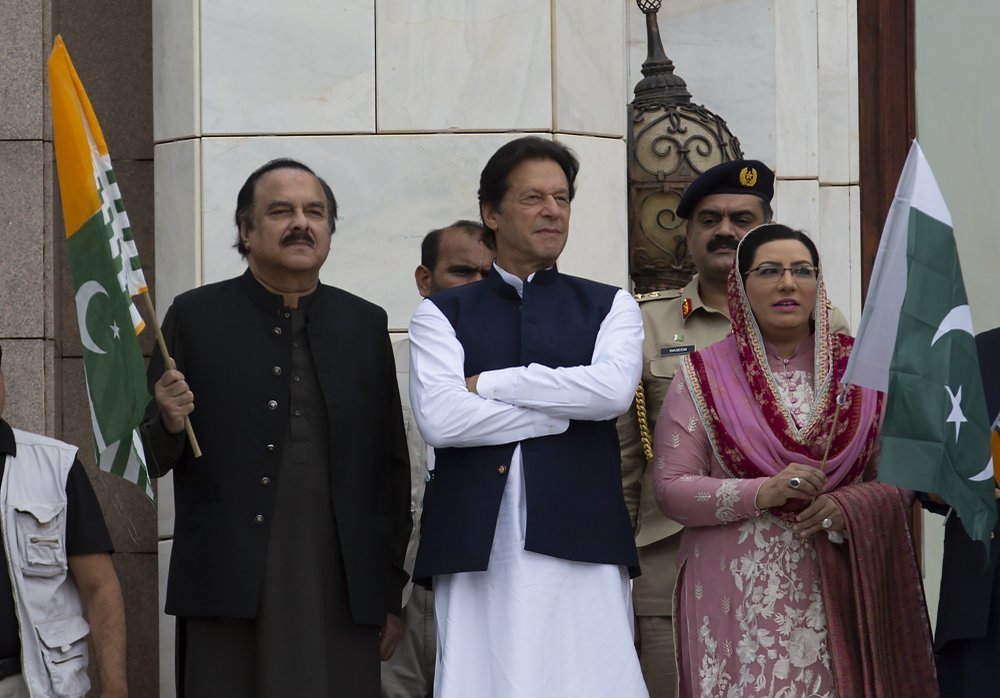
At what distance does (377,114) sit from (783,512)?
265cm

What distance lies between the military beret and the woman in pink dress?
535mm

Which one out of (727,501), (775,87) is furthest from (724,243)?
(775,87)

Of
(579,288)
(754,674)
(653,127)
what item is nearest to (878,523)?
(754,674)

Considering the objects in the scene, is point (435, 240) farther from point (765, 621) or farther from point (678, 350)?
point (765, 621)

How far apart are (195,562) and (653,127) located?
10.1 ft

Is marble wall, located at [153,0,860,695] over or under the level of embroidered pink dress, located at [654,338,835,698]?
over

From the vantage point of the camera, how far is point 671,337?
594 cm

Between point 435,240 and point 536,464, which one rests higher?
point 435,240

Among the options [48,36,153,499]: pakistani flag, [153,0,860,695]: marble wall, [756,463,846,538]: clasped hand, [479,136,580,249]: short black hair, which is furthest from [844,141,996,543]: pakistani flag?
[153,0,860,695]: marble wall

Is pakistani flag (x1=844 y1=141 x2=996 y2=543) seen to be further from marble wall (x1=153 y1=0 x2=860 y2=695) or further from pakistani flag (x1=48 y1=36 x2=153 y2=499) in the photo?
marble wall (x1=153 y1=0 x2=860 y2=695)

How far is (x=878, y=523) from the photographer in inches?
204

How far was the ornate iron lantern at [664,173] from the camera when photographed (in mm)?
7410

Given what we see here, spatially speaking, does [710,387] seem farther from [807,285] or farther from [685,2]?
[685,2]

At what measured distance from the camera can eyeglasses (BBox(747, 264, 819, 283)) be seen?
536 centimetres
